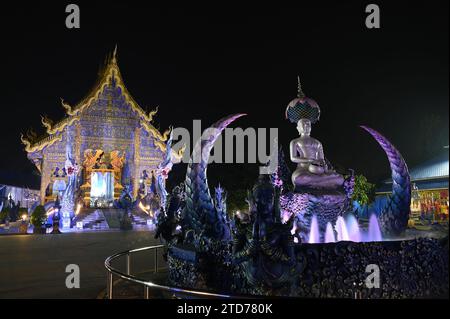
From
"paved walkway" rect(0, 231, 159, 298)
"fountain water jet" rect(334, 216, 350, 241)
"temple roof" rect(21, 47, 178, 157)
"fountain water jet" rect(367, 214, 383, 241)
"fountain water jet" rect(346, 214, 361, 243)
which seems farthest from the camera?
"temple roof" rect(21, 47, 178, 157)

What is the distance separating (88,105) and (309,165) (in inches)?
1038

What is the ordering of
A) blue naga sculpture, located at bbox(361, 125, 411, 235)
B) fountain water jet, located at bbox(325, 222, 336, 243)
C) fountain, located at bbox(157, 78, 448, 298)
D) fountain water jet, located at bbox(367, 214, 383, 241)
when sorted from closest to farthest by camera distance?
fountain, located at bbox(157, 78, 448, 298) < fountain water jet, located at bbox(325, 222, 336, 243) < blue naga sculpture, located at bbox(361, 125, 411, 235) < fountain water jet, located at bbox(367, 214, 383, 241)

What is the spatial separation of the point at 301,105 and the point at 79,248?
33.6 feet

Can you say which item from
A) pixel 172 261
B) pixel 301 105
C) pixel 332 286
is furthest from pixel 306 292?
pixel 301 105

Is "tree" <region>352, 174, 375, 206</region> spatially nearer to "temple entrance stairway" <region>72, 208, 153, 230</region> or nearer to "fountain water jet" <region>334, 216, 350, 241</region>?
"temple entrance stairway" <region>72, 208, 153, 230</region>

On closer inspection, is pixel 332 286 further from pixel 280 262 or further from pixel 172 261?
pixel 172 261

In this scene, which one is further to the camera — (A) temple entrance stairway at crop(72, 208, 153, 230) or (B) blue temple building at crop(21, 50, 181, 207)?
(B) blue temple building at crop(21, 50, 181, 207)

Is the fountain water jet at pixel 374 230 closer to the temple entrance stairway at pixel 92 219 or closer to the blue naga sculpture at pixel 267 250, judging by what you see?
the blue naga sculpture at pixel 267 250

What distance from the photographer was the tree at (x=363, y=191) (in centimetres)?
2867

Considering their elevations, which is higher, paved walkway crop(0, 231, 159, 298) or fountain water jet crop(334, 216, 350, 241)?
fountain water jet crop(334, 216, 350, 241)

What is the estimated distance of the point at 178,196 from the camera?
9.85 meters

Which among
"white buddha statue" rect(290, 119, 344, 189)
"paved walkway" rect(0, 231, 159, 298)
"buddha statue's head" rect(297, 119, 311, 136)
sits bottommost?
"paved walkway" rect(0, 231, 159, 298)

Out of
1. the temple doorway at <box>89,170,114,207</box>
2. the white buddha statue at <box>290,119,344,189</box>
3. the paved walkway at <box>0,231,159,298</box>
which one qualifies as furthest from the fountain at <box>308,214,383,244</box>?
the temple doorway at <box>89,170,114,207</box>

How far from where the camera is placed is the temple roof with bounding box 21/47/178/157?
98.0 feet
